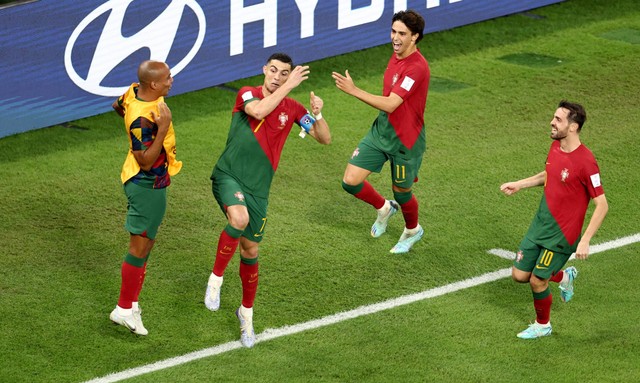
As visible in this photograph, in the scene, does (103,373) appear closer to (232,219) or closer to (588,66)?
(232,219)

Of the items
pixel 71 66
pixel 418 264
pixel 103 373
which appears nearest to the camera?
pixel 103 373

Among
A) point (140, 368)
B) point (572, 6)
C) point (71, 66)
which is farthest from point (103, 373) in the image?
point (572, 6)

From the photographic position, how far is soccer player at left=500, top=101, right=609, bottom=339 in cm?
834

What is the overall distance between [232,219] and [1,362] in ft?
5.89

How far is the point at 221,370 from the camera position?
26.8 ft

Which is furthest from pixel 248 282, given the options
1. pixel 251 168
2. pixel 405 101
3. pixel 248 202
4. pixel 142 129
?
pixel 405 101

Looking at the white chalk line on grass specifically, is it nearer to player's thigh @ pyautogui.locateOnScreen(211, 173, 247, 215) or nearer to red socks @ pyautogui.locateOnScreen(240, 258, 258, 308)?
red socks @ pyautogui.locateOnScreen(240, 258, 258, 308)

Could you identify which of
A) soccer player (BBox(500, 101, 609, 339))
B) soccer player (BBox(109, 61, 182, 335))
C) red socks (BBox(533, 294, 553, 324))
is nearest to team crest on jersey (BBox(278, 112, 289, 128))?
soccer player (BBox(109, 61, 182, 335))

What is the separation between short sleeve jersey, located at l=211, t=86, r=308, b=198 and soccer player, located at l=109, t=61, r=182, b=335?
0.42 meters

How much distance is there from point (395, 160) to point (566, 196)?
195 centimetres

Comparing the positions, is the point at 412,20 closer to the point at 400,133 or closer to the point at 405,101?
the point at 405,101

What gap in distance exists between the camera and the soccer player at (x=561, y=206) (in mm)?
8344

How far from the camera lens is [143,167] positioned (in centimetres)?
822

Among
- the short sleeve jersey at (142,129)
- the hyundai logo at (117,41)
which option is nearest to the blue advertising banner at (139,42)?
the hyundai logo at (117,41)
